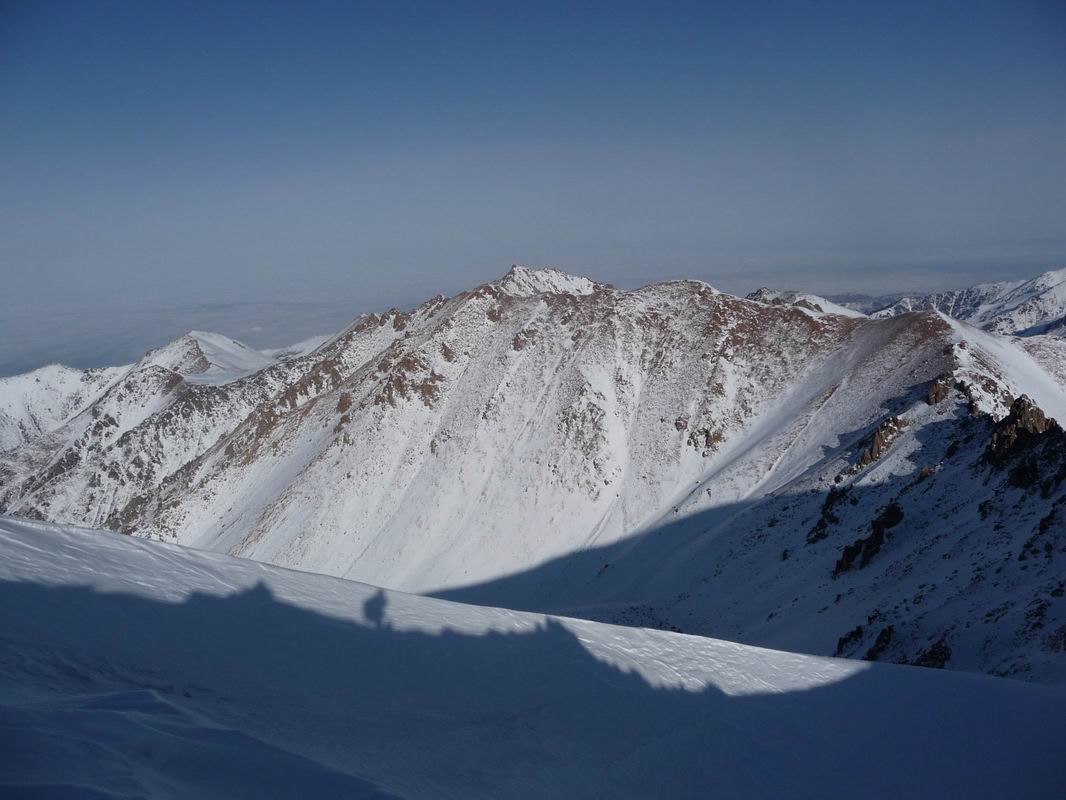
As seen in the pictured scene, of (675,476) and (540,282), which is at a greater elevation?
(540,282)

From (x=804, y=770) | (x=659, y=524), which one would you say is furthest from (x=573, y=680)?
(x=659, y=524)

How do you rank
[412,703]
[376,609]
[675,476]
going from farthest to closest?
[675,476] → [376,609] → [412,703]

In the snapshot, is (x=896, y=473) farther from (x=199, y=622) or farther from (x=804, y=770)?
(x=199, y=622)

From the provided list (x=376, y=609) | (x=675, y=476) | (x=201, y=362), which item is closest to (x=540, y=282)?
(x=675, y=476)

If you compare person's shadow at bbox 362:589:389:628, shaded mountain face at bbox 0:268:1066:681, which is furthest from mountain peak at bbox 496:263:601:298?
person's shadow at bbox 362:589:389:628

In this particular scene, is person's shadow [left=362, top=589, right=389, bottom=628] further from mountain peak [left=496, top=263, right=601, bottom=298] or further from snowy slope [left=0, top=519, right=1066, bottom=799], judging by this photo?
mountain peak [left=496, top=263, right=601, bottom=298]

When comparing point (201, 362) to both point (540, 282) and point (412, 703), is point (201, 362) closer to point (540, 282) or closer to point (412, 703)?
point (540, 282)
